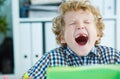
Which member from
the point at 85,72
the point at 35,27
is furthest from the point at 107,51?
the point at 35,27

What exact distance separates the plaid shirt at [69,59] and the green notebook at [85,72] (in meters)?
0.15

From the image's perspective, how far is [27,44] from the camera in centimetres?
214

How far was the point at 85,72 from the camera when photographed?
2.14 ft

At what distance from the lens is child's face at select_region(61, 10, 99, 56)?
758 mm

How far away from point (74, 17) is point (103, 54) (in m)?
0.16

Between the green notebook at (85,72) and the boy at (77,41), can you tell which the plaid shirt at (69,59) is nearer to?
the boy at (77,41)

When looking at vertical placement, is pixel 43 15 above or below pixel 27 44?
above

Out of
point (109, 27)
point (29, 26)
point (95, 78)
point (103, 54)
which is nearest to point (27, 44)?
point (29, 26)

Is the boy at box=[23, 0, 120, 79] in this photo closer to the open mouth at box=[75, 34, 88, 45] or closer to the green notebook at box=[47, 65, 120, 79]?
the open mouth at box=[75, 34, 88, 45]

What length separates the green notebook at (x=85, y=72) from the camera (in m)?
0.65

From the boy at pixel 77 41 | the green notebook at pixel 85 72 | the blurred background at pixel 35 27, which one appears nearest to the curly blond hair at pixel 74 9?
the boy at pixel 77 41

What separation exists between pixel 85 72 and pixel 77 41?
129mm

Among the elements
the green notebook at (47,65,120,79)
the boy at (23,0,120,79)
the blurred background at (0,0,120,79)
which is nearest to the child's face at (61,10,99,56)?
the boy at (23,0,120,79)

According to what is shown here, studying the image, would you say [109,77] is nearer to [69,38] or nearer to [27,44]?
[69,38]
